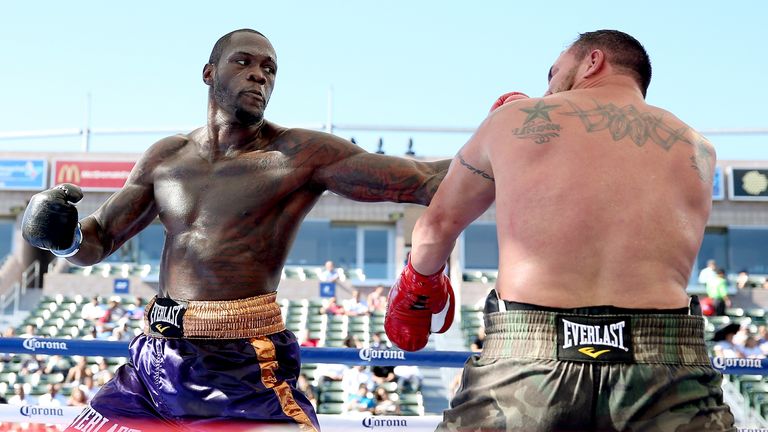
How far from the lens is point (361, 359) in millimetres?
3939

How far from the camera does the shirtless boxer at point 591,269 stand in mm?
1688

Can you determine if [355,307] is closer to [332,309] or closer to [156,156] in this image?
[332,309]

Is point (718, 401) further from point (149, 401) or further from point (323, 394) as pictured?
point (323, 394)

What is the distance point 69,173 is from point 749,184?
12522 mm

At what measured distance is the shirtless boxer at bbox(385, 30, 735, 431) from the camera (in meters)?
1.69

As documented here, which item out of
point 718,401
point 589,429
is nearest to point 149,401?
point 589,429

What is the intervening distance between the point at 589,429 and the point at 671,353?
23cm

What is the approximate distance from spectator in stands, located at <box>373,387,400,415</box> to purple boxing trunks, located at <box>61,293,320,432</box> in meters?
4.72

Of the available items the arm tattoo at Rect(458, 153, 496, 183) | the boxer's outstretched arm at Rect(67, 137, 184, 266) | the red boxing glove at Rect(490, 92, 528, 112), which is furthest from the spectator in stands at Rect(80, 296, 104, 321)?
the arm tattoo at Rect(458, 153, 496, 183)

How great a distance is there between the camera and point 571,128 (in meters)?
1.87

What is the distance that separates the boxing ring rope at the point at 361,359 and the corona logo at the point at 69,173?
1338cm

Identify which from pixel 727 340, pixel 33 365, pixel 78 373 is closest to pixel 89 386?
pixel 78 373

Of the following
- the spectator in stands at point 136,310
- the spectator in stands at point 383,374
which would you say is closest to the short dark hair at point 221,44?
the spectator in stands at point 383,374

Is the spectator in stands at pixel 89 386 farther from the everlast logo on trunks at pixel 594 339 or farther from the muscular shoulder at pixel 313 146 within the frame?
the everlast logo on trunks at pixel 594 339
